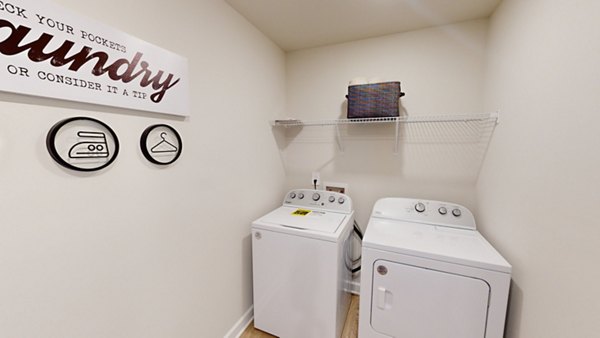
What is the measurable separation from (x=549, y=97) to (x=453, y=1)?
898 millimetres

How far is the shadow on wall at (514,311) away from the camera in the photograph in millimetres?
1146

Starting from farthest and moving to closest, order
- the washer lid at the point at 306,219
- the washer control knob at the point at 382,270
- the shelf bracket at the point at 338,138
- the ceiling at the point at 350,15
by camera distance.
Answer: the shelf bracket at the point at 338,138 → the washer lid at the point at 306,219 → the ceiling at the point at 350,15 → the washer control knob at the point at 382,270

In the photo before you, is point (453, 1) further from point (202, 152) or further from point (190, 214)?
point (190, 214)

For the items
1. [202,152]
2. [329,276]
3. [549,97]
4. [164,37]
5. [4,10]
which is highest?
[164,37]

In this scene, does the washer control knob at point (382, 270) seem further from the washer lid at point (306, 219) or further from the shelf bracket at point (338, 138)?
the shelf bracket at point (338, 138)

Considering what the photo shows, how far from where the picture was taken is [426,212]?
1.72m

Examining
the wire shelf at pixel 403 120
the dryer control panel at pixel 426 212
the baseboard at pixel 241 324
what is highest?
the wire shelf at pixel 403 120

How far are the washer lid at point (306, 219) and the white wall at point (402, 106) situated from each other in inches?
15.9

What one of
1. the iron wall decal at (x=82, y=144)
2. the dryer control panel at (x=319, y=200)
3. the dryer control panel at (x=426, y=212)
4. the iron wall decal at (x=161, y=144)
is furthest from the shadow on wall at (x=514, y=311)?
the iron wall decal at (x=82, y=144)

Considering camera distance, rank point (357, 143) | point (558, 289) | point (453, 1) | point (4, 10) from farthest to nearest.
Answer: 1. point (357, 143)
2. point (453, 1)
3. point (558, 289)
4. point (4, 10)

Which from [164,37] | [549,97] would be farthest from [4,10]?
[549,97]

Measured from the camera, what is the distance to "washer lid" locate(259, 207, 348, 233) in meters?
1.60

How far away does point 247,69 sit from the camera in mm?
1715

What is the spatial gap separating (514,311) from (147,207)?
1944 millimetres
